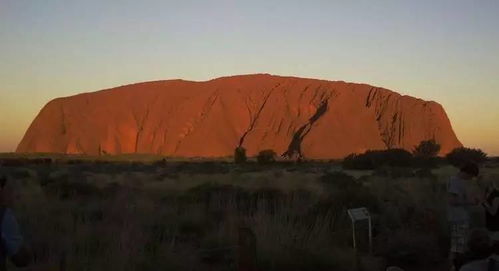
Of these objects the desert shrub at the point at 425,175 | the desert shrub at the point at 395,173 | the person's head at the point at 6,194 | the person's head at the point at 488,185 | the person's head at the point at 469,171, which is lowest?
the desert shrub at the point at 395,173

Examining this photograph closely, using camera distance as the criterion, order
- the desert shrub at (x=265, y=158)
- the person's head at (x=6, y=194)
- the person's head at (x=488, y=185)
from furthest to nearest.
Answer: the desert shrub at (x=265, y=158) < the person's head at (x=488, y=185) < the person's head at (x=6, y=194)

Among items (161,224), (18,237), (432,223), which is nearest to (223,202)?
(161,224)

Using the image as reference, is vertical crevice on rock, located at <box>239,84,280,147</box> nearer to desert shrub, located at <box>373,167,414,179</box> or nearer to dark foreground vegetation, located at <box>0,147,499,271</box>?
desert shrub, located at <box>373,167,414,179</box>

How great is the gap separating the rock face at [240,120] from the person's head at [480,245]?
106m

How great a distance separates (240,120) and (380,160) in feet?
204

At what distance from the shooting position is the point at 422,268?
36.0ft

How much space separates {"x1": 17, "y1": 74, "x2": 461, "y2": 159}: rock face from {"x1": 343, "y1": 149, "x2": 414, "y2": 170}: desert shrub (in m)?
47.2

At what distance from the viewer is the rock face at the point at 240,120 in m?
116

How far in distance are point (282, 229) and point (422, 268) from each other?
234cm

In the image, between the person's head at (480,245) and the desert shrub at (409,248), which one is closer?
the person's head at (480,245)

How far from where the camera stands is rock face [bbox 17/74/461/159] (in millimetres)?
115875

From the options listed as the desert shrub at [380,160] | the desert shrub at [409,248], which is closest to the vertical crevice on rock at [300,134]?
the desert shrub at [380,160]

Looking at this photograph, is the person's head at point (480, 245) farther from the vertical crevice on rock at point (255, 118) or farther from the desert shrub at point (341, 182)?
the vertical crevice on rock at point (255, 118)

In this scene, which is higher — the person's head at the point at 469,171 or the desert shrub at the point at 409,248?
the person's head at the point at 469,171
